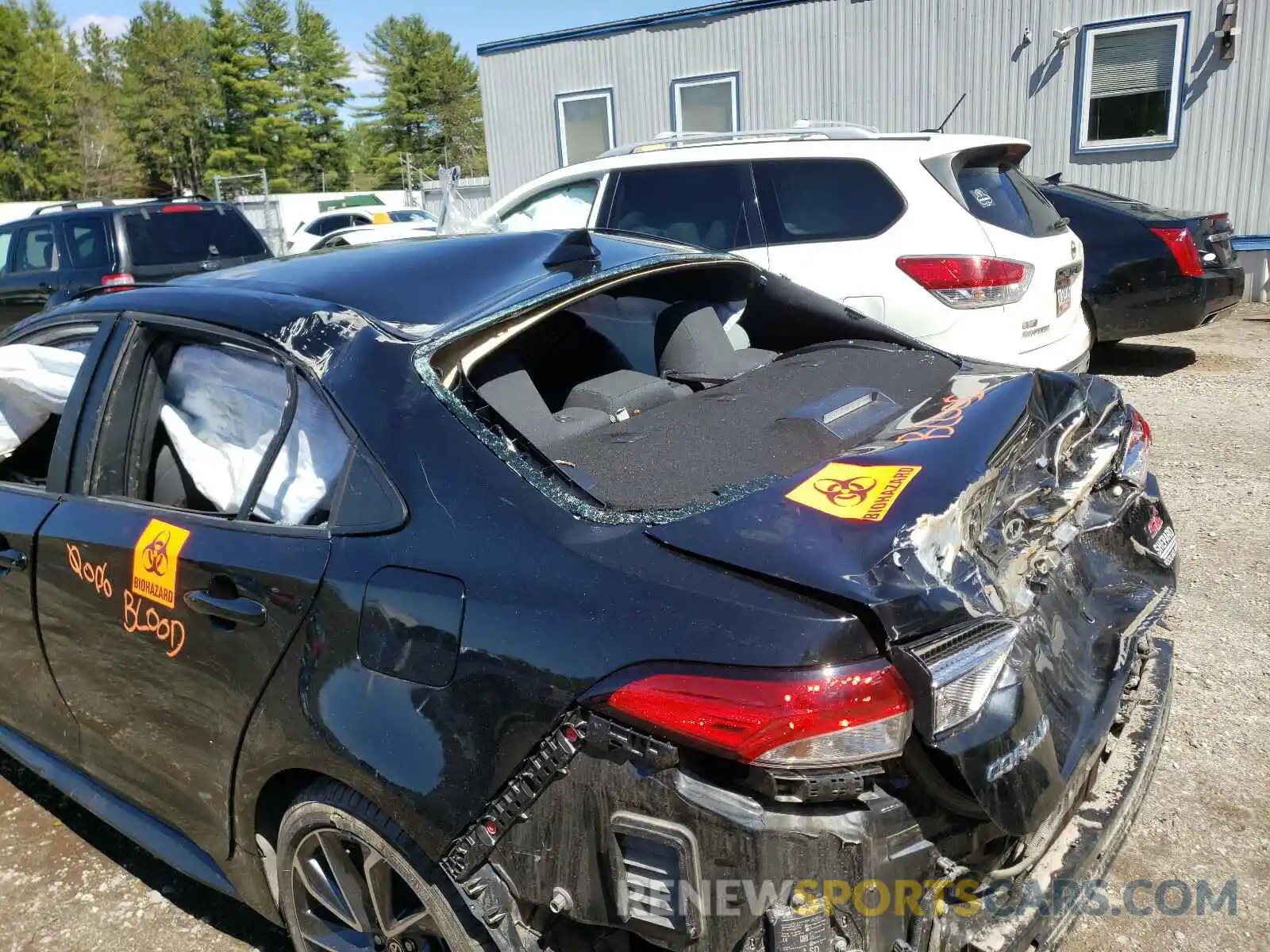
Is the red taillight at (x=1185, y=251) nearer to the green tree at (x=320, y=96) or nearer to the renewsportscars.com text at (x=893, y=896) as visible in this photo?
the renewsportscars.com text at (x=893, y=896)

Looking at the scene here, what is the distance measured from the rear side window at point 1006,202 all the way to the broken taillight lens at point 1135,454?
328 centimetres

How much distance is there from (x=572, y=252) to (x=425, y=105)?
70.2 metres

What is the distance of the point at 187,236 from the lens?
9.40m

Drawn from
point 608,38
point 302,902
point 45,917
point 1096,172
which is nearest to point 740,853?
point 302,902

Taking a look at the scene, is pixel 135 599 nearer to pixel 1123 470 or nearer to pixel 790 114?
pixel 1123 470

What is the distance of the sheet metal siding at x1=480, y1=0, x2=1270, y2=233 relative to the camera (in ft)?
36.9

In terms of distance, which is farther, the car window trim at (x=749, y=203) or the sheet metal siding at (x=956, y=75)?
the sheet metal siding at (x=956, y=75)

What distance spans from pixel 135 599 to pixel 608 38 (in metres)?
13.5

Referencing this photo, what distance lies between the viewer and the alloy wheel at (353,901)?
78.1 inches

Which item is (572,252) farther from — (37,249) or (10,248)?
(10,248)

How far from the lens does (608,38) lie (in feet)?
46.5

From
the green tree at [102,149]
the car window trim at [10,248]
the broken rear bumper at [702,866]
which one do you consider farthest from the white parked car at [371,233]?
the green tree at [102,149]

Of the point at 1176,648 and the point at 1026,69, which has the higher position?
the point at 1026,69

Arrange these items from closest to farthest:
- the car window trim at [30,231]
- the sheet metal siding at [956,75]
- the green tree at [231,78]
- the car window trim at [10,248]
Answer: the car window trim at [30,231], the car window trim at [10,248], the sheet metal siding at [956,75], the green tree at [231,78]
